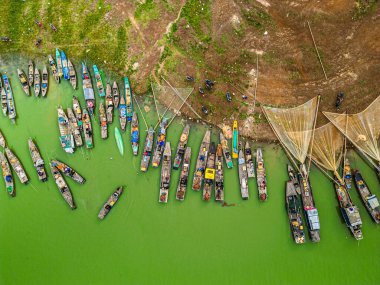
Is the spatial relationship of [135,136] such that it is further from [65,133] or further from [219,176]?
[219,176]

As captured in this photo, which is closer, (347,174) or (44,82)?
(347,174)

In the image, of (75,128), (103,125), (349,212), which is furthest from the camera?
(75,128)

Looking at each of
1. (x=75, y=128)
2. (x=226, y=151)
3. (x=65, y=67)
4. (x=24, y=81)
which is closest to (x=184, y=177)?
(x=226, y=151)

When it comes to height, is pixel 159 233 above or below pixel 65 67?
below

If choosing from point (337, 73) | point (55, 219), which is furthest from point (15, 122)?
point (337, 73)

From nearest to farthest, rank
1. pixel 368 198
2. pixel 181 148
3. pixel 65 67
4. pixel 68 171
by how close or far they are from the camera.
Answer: pixel 368 198
pixel 181 148
pixel 68 171
pixel 65 67

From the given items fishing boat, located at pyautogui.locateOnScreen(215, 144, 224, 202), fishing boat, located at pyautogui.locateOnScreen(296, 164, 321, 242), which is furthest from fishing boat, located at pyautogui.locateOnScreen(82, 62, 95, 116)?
fishing boat, located at pyautogui.locateOnScreen(296, 164, 321, 242)

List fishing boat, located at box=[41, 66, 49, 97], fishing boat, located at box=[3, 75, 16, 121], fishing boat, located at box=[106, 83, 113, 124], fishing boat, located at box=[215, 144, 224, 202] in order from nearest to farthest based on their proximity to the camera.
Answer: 1. fishing boat, located at box=[215, 144, 224, 202]
2. fishing boat, located at box=[106, 83, 113, 124]
3. fishing boat, located at box=[3, 75, 16, 121]
4. fishing boat, located at box=[41, 66, 49, 97]

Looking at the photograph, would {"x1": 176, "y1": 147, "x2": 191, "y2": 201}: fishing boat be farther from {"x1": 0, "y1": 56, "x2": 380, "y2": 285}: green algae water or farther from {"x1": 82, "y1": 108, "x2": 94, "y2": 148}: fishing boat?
{"x1": 82, "y1": 108, "x2": 94, "y2": 148}: fishing boat

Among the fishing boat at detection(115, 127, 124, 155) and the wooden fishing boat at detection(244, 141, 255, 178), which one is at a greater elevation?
the fishing boat at detection(115, 127, 124, 155)
